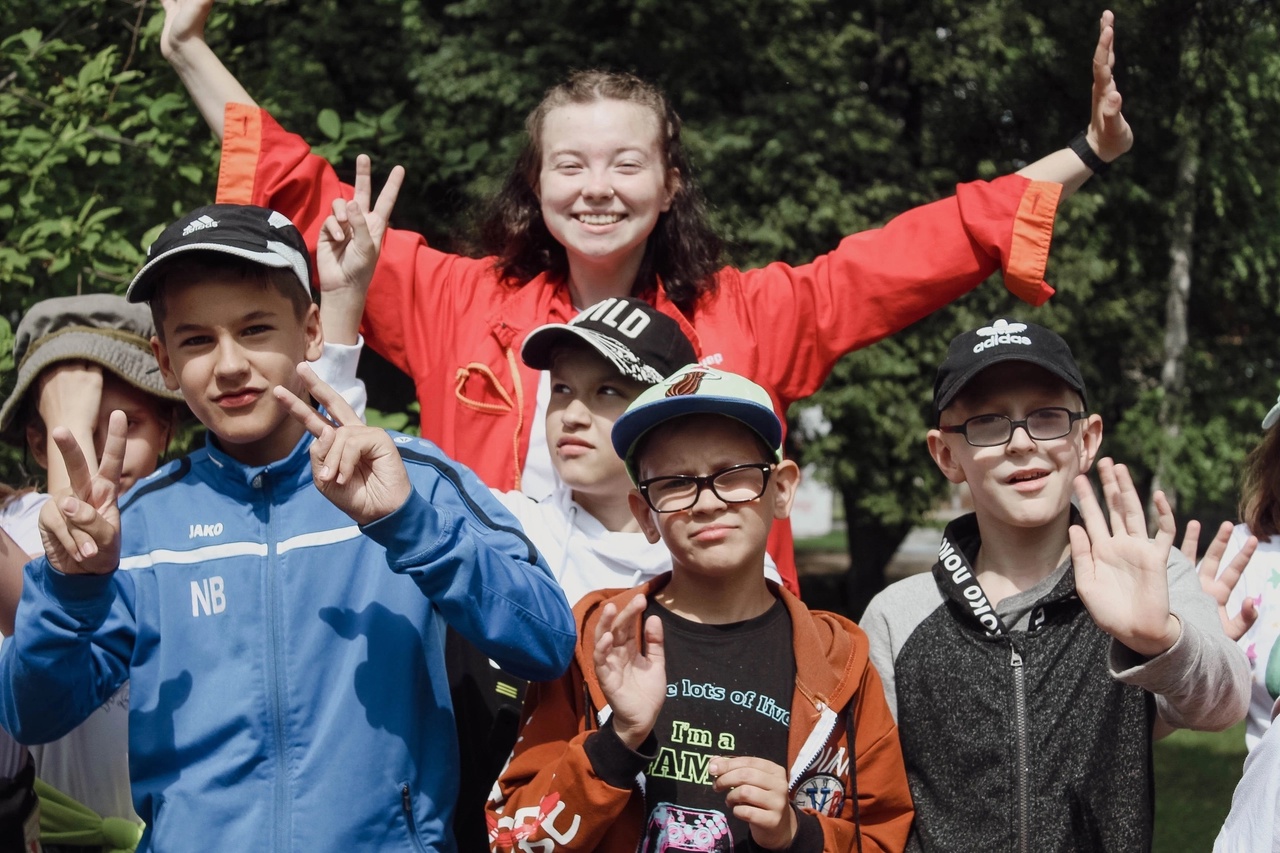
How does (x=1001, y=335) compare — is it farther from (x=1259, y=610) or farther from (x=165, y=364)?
(x=165, y=364)

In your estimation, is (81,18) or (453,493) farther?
(81,18)

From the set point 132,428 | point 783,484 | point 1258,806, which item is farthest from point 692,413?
point 132,428

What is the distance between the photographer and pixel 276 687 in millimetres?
2334

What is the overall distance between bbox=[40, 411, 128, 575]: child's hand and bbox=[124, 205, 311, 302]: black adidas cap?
0.38m

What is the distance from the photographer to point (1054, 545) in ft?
Answer: 9.27

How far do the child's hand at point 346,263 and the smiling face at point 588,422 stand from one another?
1.54 ft

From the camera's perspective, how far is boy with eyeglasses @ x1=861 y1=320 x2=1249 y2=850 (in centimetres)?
243

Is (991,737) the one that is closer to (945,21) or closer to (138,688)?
(138,688)

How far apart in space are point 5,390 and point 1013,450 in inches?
103

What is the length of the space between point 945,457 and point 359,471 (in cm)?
132

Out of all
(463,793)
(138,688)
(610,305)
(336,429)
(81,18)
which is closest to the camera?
(336,429)

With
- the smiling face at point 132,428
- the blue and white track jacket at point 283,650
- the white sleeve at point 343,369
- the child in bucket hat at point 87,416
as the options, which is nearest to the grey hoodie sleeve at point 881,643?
the blue and white track jacket at point 283,650

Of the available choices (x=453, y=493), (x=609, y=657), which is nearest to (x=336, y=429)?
(x=453, y=493)

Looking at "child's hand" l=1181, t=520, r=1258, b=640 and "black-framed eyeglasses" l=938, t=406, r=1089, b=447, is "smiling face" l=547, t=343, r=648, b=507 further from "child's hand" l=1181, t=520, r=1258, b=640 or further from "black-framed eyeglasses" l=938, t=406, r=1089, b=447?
"child's hand" l=1181, t=520, r=1258, b=640
